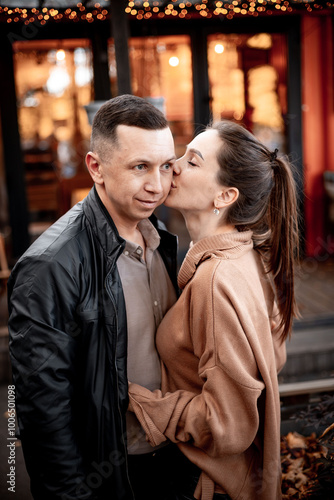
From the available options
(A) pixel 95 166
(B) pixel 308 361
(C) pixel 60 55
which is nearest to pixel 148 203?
(A) pixel 95 166

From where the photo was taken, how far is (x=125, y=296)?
6.04 feet

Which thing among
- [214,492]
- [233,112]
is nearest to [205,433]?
[214,492]

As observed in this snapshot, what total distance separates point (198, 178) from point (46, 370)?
2.83ft

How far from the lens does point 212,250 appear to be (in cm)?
186

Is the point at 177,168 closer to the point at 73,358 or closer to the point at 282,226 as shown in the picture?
the point at 282,226

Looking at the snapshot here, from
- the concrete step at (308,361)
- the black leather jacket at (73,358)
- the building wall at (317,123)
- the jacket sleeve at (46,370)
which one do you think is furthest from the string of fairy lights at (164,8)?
the jacket sleeve at (46,370)

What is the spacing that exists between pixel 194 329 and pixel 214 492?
0.61 m

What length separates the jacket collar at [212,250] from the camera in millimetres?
1847

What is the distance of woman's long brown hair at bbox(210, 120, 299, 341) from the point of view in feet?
6.20

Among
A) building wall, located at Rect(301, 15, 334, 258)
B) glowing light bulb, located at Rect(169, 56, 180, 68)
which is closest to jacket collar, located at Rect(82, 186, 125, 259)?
glowing light bulb, located at Rect(169, 56, 180, 68)

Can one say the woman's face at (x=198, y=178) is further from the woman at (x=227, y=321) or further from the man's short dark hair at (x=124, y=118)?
the man's short dark hair at (x=124, y=118)

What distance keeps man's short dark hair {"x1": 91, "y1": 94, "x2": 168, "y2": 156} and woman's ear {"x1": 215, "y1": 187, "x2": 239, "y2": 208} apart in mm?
342

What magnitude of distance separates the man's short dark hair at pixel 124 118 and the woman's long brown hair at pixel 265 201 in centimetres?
31

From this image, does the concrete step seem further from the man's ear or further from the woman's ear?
the man's ear
